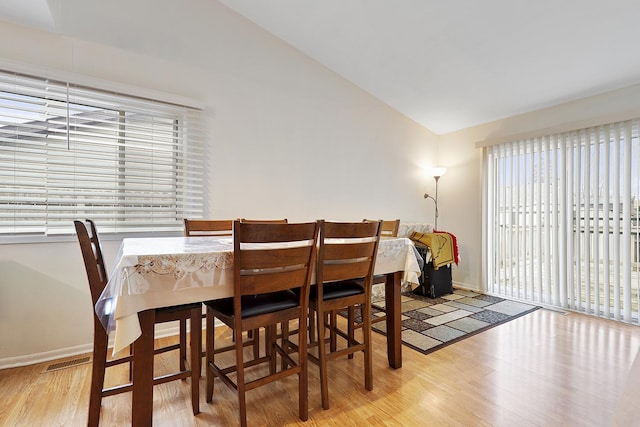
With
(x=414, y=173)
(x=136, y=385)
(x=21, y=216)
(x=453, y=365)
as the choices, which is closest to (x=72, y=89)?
(x=21, y=216)

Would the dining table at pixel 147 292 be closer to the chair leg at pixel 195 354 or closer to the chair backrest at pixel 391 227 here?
the chair leg at pixel 195 354

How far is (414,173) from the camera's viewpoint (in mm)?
4480

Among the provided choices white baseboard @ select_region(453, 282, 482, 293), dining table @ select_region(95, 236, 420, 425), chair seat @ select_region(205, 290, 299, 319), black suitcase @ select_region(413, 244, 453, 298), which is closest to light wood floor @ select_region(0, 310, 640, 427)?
dining table @ select_region(95, 236, 420, 425)

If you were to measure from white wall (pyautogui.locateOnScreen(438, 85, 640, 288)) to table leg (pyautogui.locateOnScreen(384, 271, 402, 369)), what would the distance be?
2.57 metres

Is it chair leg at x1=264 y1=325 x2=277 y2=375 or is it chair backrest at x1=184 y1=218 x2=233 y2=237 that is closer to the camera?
chair leg at x1=264 y1=325 x2=277 y2=375

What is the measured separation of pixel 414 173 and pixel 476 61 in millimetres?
1750

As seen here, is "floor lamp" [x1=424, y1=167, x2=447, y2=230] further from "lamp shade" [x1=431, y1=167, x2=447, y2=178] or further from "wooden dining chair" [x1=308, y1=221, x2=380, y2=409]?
"wooden dining chair" [x1=308, y1=221, x2=380, y2=409]

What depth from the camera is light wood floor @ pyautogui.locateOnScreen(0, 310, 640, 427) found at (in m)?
1.56

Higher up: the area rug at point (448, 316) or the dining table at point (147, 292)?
the dining table at point (147, 292)

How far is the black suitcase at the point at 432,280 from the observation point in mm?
3797

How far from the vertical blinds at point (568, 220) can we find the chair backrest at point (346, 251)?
2748mm

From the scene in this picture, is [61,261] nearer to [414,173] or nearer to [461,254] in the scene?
[414,173]

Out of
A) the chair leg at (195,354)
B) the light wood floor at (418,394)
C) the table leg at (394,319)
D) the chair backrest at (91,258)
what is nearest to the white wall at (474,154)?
the light wood floor at (418,394)

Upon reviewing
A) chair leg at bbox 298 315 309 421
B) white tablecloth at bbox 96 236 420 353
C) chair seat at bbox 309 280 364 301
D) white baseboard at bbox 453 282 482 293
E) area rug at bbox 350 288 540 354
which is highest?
white tablecloth at bbox 96 236 420 353
